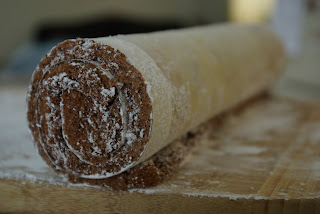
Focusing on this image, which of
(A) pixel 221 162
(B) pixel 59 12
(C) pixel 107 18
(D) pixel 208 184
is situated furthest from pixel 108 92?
(B) pixel 59 12

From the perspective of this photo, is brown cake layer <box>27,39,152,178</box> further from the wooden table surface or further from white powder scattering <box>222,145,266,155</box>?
white powder scattering <box>222,145,266,155</box>

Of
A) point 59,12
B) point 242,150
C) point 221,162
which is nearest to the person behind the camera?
point 221,162

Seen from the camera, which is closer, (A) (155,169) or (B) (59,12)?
(A) (155,169)

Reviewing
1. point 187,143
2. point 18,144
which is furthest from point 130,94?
point 18,144

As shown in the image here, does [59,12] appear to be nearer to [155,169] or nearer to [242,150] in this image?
[242,150]

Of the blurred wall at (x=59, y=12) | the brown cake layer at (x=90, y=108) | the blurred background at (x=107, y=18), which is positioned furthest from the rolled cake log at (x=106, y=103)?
the blurred wall at (x=59, y=12)

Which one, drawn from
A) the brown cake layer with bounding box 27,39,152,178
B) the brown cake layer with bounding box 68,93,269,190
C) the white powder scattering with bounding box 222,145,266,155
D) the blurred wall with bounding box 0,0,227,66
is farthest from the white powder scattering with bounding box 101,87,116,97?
the blurred wall with bounding box 0,0,227,66

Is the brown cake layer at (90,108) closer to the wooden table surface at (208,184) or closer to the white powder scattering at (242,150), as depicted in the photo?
the wooden table surface at (208,184)
